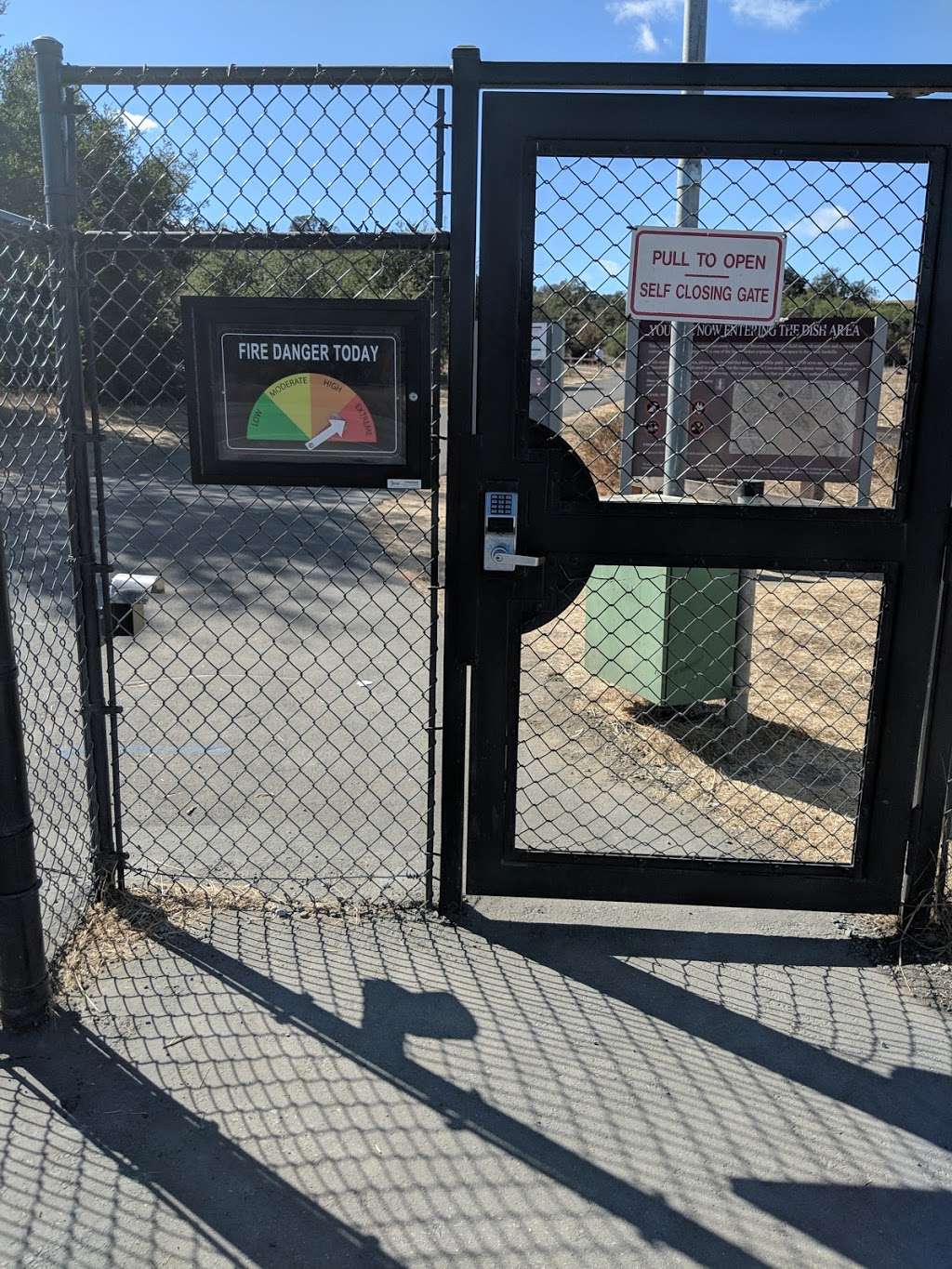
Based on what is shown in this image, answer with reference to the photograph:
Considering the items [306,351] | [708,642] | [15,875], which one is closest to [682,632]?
[708,642]

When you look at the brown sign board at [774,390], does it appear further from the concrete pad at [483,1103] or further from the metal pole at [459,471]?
the concrete pad at [483,1103]

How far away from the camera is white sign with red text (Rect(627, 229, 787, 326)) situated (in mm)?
2898

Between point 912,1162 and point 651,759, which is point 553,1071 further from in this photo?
point 651,759

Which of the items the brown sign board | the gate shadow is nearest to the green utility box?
the gate shadow

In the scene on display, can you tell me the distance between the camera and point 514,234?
114 inches

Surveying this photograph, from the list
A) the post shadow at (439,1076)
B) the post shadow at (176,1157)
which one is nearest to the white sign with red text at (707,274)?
the post shadow at (439,1076)

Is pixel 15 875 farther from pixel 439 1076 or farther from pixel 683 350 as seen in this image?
pixel 683 350

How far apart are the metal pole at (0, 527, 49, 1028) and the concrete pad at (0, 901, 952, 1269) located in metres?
0.13

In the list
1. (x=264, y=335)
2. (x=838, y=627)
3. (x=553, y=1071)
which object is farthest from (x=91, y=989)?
(x=838, y=627)

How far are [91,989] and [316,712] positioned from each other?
8.29 ft

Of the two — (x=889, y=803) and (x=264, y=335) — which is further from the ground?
(x=264, y=335)

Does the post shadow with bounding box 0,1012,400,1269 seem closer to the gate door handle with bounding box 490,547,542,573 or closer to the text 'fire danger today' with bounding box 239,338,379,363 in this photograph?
the gate door handle with bounding box 490,547,542,573

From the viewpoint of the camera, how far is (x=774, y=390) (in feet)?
15.2

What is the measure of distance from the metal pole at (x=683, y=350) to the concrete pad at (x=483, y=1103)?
1.79 meters
